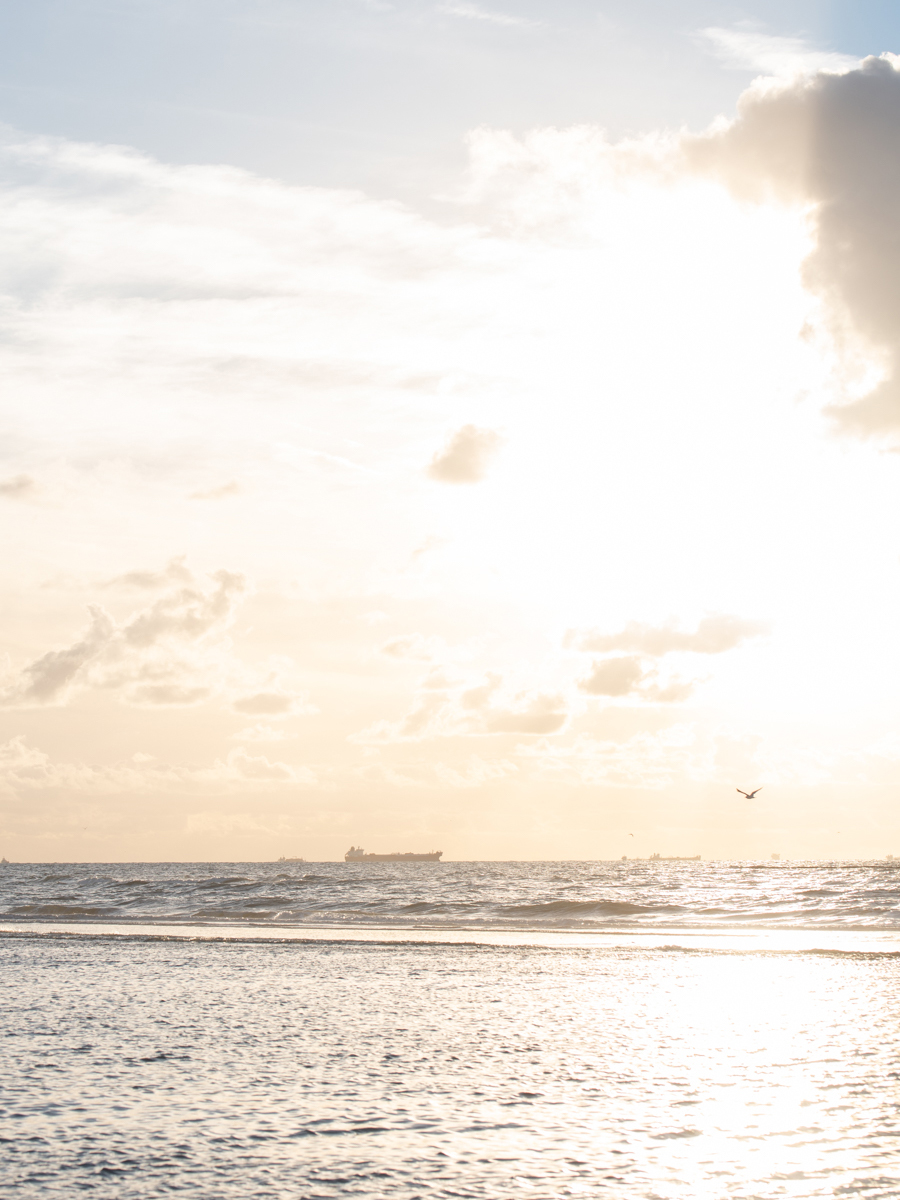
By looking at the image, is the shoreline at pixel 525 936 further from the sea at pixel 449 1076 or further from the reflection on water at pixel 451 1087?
the reflection on water at pixel 451 1087

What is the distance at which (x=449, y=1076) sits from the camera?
12484 millimetres

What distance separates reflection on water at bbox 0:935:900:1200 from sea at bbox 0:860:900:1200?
0.04 meters

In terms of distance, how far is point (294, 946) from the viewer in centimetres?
3341

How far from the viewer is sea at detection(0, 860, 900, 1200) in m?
8.55

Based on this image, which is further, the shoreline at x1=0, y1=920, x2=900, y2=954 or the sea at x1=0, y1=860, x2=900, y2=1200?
the shoreline at x1=0, y1=920, x2=900, y2=954

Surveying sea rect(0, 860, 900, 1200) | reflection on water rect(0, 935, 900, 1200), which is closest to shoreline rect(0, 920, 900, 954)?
sea rect(0, 860, 900, 1200)

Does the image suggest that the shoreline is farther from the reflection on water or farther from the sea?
the reflection on water

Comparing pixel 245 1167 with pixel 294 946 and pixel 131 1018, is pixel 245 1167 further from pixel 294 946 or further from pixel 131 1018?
pixel 294 946

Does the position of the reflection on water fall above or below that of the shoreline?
above

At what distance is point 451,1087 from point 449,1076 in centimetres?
64

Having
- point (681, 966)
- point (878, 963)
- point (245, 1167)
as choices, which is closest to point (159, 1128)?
point (245, 1167)

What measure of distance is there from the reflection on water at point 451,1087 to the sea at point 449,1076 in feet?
0.15

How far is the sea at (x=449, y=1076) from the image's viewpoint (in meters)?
8.55

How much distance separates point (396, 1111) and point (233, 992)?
11.0 metres
